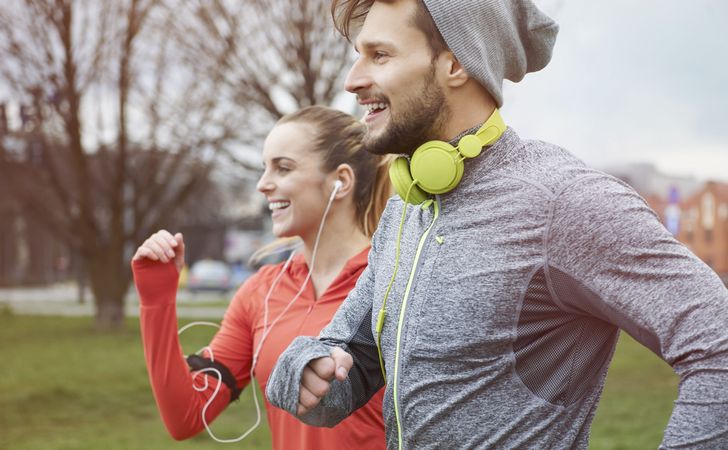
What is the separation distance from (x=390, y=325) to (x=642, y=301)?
0.52 meters

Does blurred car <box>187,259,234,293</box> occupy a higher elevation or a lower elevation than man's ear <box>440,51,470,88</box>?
lower

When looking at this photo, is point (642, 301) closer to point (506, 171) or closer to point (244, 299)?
point (506, 171)

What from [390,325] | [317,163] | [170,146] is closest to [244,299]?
[317,163]

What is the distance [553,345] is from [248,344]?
164 centimetres

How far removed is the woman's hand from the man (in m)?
0.75

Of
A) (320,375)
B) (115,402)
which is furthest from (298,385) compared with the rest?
(115,402)

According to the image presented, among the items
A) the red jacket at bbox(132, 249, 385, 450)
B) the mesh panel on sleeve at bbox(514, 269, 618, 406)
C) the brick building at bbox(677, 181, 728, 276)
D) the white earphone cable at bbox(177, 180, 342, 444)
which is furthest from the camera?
the brick building at bbox(677, 181, 728, 276)

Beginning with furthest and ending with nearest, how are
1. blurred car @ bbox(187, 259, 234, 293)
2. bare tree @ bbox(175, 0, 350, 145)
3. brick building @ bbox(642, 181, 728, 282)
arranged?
brick building @ bbox(642, 181, 728, 282) → blurred car @ bbox(187, 259, 234, 293) → bare tree @ bbox(175, 0, 350, 145)

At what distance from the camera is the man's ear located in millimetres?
1799

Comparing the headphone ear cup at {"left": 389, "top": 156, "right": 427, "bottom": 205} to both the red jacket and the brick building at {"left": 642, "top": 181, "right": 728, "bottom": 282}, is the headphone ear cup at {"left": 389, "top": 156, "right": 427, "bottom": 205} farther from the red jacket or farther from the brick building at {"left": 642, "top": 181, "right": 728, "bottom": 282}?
the brick building at {"left": 642, "top": 181, "right": 728, "bottom": 282}

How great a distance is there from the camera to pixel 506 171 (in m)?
1.74

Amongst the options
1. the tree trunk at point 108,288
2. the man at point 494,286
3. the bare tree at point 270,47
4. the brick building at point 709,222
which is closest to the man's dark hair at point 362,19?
the man at point 494,286

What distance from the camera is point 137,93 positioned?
15344 millimetres

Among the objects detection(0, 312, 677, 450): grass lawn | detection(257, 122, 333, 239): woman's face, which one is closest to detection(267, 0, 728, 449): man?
detection(257, 122, 333, 239): woman's face
